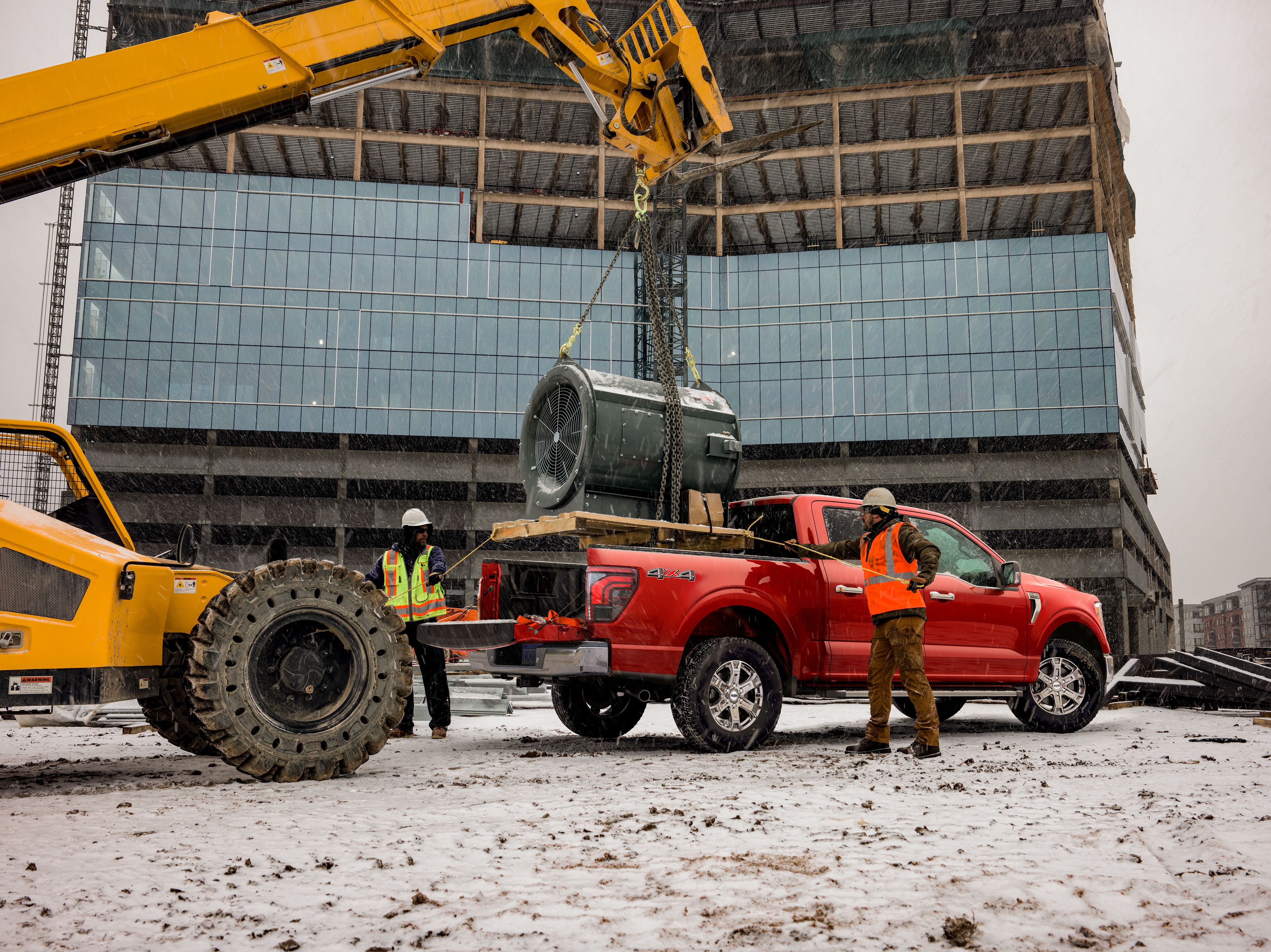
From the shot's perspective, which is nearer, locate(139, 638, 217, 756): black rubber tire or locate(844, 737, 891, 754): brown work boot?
locate(139, 638, 217, 756): black rubber tire

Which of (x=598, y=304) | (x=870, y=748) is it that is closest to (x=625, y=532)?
(x=870, y=748)

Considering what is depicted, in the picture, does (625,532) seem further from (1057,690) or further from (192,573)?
(1057,690)

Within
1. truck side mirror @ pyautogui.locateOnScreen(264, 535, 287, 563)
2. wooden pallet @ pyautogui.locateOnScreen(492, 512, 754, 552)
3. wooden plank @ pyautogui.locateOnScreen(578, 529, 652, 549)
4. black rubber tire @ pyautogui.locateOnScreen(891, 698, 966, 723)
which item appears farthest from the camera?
black rubber tire @ pyautogui.locateOnScreen(891, 698, 966, 723)

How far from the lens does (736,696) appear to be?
7840 mm

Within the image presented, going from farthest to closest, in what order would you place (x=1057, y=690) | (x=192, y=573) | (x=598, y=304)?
(x=598, y=304) → (x=1057, y=690) → (x=192, y=573)

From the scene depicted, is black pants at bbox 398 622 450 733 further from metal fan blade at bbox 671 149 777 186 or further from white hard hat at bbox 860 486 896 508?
metal fan blade at bbox 671 149 777 186

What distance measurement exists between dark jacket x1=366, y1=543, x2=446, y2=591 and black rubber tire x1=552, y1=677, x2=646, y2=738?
1.56 meters

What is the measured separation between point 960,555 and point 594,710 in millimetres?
3690

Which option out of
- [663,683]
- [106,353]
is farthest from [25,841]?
[106,353]

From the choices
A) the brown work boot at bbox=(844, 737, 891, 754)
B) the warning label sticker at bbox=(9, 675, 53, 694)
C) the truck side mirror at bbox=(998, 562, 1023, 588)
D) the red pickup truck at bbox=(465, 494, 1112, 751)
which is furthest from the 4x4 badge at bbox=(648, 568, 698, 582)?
the warning label sticker at bbox=(9, 675, 53, 694)

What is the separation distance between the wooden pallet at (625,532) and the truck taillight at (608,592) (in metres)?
0.56

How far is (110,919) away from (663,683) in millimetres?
4783

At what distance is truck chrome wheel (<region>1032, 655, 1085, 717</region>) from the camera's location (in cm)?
978

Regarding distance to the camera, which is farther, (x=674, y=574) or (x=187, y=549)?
(x=674, y=574)
